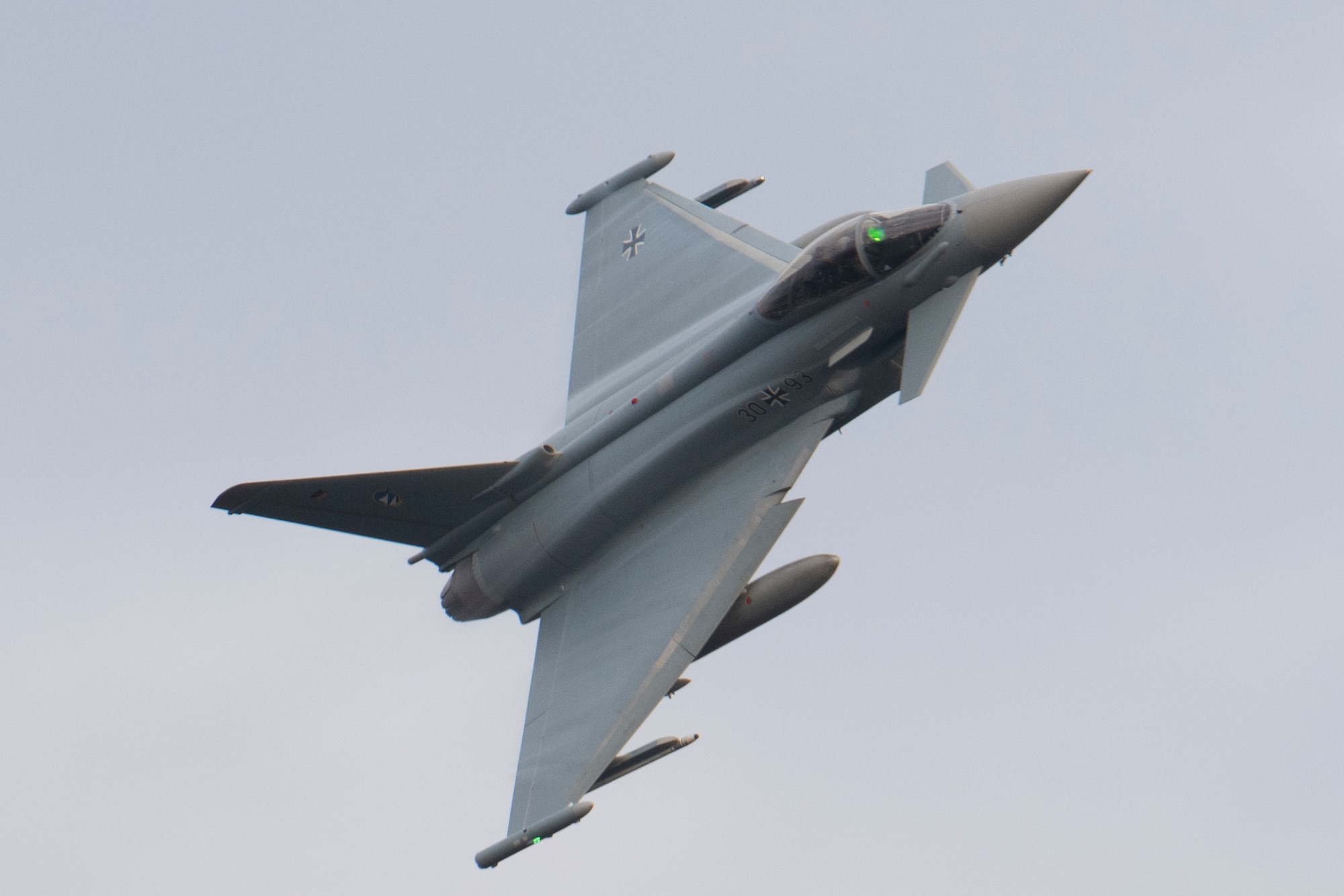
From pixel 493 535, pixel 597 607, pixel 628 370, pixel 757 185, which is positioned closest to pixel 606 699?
pixel 597 607

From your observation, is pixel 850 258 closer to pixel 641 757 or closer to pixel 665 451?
pixel 665 451

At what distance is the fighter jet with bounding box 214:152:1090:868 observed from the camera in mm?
25953

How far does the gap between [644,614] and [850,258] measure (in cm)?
669

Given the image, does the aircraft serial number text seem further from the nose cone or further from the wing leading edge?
the nose cone

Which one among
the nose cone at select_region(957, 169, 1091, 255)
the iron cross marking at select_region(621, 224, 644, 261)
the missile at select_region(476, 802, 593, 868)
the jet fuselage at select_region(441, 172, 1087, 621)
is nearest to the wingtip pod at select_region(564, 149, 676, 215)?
the iron cross marking at select_region(621, 224, 644, 261)

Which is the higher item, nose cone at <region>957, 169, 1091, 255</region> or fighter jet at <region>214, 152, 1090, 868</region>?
nose cone at <region>957, 169, 1091, 255</region>

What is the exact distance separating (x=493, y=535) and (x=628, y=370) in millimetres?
4110

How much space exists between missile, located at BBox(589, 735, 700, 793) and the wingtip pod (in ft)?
46.5

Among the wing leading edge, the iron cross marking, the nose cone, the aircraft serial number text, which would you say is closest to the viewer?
the nose cone

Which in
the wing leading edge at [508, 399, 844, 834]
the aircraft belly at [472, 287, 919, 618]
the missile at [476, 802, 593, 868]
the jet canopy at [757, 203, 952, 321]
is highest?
the jet canopy at [757, 203, 952, 321]

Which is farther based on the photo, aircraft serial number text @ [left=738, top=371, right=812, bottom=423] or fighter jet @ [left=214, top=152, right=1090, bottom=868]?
aircraft serial number text @ [left=738, top=371, right=812, bottom=423]

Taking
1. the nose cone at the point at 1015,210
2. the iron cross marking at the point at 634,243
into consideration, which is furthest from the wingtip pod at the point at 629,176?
the nose cone at the point at 1015,210

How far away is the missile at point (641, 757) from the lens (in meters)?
26.3

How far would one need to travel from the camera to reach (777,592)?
2688cm
